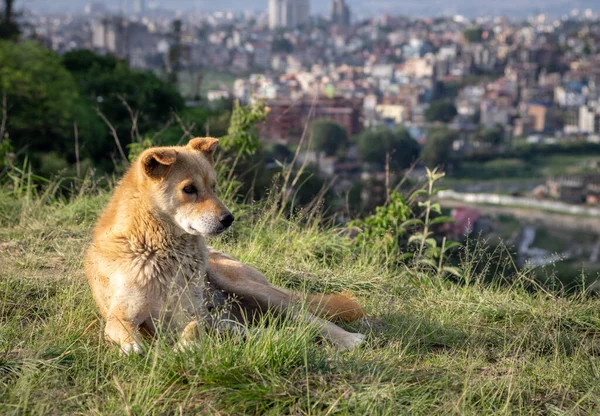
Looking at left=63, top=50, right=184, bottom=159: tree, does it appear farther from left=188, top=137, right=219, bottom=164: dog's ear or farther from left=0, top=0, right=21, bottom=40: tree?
left=188, top=137, right=219, bottom=164: dog's ear

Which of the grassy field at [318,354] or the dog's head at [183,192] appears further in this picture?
the dog's head at [183,192]

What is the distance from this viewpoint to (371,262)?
20.7 ft

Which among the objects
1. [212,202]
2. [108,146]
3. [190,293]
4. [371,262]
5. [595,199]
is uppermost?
[212,202]

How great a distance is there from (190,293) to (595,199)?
215 ft

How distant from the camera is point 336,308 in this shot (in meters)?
4.71

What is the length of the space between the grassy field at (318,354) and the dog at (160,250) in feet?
0.42

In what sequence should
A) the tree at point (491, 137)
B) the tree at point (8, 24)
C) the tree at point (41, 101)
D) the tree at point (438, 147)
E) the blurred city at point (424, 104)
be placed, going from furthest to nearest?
1. the tree at point (491, 137)
2. the tree at point (438, 147)
3. the tree at point (8, 24)
4. the blurred city at point (424, 104)
5. the tree at point (41, 101)

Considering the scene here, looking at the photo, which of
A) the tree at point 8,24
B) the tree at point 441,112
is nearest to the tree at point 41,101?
the tree at point 8,24

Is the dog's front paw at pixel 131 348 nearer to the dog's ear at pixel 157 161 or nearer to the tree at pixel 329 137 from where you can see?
the dog's ear at pixel 157 161

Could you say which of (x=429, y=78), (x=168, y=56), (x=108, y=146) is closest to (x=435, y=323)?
(x=108, y=146)

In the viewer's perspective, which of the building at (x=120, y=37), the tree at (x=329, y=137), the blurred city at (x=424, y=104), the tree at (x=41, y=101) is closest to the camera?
the tree at (x=41, y=101)

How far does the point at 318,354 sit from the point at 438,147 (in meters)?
62.4

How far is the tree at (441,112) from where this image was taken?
89062mm

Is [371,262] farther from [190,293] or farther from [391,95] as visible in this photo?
[391,95]
